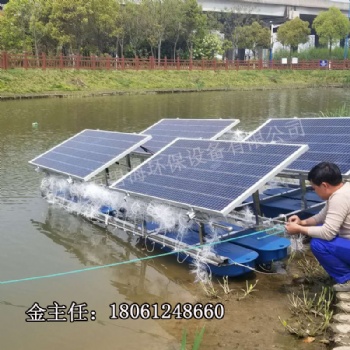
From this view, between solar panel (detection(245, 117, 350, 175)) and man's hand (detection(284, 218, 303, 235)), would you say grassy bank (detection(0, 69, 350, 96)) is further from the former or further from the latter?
man's hand (detection(284, 218, 303, 235))

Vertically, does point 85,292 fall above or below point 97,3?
below

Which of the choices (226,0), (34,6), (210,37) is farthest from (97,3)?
(226,0)

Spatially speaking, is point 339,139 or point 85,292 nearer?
point 85,292

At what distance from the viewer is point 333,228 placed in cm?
422

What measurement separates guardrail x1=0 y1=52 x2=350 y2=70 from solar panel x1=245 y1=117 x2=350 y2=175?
92.4ft

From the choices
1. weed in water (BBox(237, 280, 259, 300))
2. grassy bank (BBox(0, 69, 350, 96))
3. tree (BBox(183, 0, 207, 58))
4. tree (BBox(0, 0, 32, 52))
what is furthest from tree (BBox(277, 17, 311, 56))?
weed in water (BBox(237, 280, 259, 300))

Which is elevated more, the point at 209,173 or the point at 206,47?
the point at 206,47

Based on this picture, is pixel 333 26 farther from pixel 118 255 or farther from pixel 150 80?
pixel 118 255

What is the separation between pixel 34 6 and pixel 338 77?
28.5 m

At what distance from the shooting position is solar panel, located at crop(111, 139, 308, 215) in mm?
5109

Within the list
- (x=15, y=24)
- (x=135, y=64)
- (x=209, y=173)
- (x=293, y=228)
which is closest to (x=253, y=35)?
(x=135, y=64)

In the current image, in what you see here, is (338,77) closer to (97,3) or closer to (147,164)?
(97,3)

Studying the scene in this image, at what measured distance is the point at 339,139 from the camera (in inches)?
275

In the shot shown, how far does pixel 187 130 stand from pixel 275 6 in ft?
180
